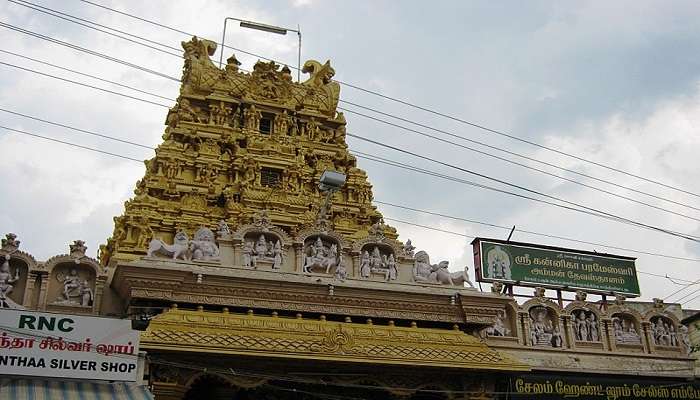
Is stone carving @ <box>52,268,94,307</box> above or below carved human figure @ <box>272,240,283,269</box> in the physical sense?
below

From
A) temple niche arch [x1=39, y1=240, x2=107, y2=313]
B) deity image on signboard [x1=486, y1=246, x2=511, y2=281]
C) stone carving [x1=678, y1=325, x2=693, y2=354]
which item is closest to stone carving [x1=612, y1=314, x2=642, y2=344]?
stone carving [x1=678, y1=325, x2=693, y2=354]

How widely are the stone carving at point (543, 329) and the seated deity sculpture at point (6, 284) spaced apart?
1294cm

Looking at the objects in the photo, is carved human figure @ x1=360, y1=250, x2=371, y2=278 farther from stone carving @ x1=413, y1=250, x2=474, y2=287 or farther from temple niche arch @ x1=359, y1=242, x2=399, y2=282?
stone carving @ x1=413, y1=250, x2=474, y2=287

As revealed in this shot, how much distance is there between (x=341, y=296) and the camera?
16.9 metres

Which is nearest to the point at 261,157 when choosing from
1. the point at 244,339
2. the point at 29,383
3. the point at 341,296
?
the point at 341,296

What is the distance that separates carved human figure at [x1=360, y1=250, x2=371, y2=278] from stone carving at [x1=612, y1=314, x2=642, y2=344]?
25.9 ft

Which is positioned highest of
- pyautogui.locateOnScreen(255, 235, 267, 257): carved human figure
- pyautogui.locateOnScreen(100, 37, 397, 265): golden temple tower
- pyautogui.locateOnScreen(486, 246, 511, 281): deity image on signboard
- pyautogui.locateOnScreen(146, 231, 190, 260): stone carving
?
pyautogui.locateOnScreen(100, 37, 397, 265): golden temple tower

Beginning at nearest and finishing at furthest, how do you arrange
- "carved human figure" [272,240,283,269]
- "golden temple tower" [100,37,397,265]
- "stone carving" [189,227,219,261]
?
"stone carving" [189,227,219,261], "carved human figure" [272,240,283,269], "golden temple tower" [100,37,397,265]

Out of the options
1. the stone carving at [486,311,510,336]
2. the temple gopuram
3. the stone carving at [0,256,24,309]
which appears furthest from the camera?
the stone carving at [486,311,510,336]

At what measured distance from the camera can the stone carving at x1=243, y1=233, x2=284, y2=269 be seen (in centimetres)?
1691

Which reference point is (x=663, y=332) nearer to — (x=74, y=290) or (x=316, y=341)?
(x=316, y=341)

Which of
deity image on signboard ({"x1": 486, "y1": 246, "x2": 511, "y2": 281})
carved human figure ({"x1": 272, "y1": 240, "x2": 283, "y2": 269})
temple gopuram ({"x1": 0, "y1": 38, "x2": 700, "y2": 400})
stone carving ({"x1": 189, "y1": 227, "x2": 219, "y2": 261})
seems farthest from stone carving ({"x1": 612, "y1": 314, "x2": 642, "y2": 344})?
stone carving ({"x1": 189, "y1": 227, "x2": 219, "y2": 261})

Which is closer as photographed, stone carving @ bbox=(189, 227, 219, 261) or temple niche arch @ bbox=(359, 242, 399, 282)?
stone carving @ bbox=(189, 227, 219, 261)

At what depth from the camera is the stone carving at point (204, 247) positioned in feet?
53.8
